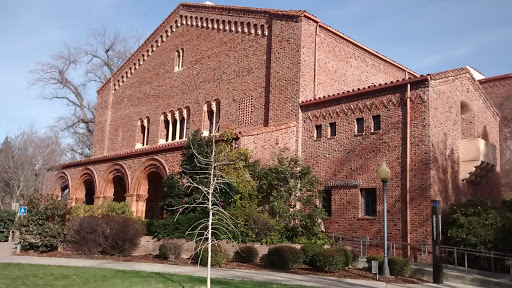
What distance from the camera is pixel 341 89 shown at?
77.9 feet

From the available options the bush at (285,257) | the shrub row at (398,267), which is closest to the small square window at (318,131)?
the bush at (285,257)

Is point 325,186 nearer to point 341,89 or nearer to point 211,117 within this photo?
point 341,89

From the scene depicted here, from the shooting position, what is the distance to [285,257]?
15.2m

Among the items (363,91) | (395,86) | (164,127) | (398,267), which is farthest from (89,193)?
(398,267)

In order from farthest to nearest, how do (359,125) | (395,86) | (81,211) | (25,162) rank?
(25,162) < (81,211) < (359,125) < (395,86)

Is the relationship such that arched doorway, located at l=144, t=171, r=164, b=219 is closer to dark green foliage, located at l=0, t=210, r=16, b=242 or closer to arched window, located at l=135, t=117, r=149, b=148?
arched window, located at l=135, t=117, r=149, b=148

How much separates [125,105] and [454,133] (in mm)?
21840

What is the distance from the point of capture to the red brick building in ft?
57.9

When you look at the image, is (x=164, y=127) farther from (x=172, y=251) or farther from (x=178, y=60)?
(x=172, y=251)

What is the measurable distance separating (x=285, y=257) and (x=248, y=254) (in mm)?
1925

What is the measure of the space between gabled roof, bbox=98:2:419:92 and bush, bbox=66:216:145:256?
38.2 feet

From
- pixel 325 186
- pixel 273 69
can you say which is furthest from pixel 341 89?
pixel 325 186

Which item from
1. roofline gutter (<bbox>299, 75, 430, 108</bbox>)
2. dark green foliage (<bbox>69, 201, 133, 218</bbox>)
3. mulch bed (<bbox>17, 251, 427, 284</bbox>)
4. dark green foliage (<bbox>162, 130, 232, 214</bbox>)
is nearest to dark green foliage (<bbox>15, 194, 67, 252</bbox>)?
mulch bed (<bbox>17, 251, 427, 284</bbox>)

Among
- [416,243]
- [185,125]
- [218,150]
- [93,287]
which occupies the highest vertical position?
[185,125]
